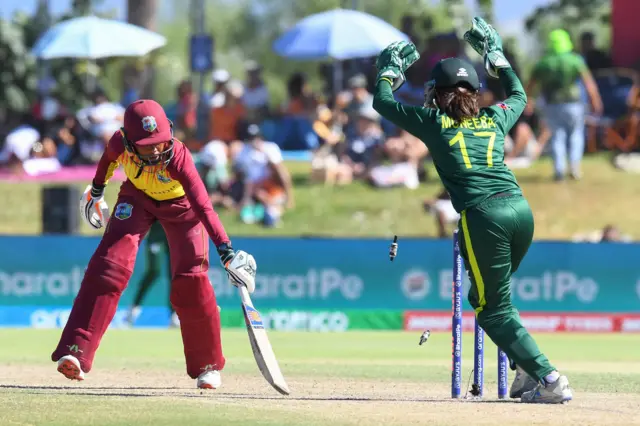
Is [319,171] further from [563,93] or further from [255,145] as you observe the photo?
[563,93]

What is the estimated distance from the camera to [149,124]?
8914 millimetres

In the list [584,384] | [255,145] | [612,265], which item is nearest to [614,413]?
[584,384]

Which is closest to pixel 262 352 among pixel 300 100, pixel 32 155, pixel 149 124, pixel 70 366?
pixel 70 366

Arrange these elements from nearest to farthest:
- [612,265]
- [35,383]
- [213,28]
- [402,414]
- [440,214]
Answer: [402,414] < [35,383] < [612,265] < [440,214] < [213,28]

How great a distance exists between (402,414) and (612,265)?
972 centimetres

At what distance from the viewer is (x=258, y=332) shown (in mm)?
9016

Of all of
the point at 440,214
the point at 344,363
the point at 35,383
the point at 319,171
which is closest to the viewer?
the point at 35,383

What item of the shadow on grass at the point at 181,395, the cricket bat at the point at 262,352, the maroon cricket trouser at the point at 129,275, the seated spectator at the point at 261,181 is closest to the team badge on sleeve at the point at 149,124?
the maroon cricket trouser at the point at 129,275

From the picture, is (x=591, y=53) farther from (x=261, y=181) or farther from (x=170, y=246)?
(x=170, y=246)

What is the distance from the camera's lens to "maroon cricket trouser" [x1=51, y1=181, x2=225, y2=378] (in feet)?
29.8

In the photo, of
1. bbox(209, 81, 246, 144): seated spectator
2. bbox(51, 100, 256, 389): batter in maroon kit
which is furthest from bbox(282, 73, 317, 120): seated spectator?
bbox(51, 100, 256, 389): batter in maroon kit

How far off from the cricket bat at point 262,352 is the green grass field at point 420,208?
10.7 m

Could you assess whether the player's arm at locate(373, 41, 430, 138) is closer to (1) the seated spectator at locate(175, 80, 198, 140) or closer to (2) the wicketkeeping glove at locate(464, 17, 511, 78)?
(2) the wicketkeeping glove at locate(464, 17, 511, 78)

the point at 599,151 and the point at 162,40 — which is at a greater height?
the point at 162,40
